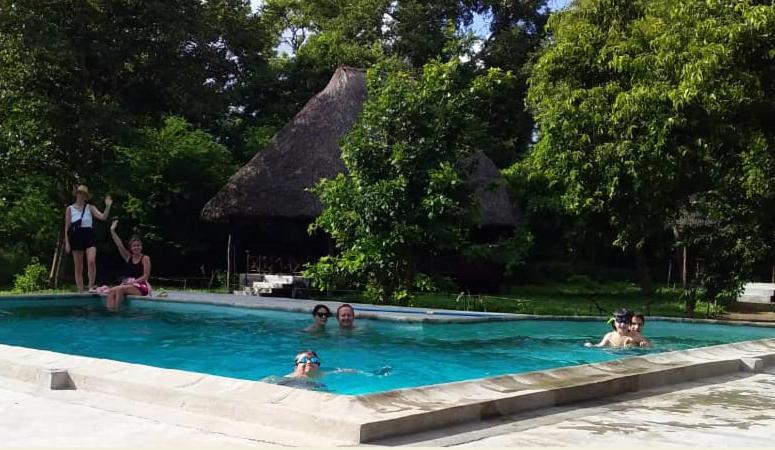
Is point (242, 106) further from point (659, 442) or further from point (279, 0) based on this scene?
point (659, 442)

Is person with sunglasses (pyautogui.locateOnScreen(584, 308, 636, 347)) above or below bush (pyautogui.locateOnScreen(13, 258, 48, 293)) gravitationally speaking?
below

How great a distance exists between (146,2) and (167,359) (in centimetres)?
1053

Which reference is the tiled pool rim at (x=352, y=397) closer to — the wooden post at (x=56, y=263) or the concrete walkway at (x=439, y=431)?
the concrete walkway at (x=439, y=431)

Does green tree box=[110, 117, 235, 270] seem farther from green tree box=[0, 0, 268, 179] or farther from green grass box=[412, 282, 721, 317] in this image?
green grass box=[412, 282, 721, 317]

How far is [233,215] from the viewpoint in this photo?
59.7ft

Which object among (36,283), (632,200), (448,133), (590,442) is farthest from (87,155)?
(590,442)

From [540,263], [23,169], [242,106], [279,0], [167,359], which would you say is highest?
[279,0]

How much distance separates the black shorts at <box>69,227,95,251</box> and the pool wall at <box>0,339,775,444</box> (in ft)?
15.9

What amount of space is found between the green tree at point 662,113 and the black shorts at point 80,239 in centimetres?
890

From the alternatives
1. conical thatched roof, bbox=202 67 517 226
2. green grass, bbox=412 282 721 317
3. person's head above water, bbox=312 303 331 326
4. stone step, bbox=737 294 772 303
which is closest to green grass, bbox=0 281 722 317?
green grass, bbox=412 282 721 317

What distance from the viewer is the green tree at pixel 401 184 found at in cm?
1375

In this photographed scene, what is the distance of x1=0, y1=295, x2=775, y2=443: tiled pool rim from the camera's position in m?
4.14

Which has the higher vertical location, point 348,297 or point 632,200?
point 632,200

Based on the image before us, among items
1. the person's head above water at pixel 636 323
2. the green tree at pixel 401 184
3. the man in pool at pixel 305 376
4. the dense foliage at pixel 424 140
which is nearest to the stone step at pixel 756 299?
the dense foliage at pixel 424 140
